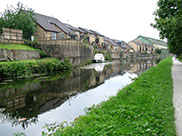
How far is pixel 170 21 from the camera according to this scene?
13523mm

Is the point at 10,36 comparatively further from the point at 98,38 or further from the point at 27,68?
the point at 98,38

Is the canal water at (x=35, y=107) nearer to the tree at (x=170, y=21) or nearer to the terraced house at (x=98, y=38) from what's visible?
the tree at (x=170, y=21)

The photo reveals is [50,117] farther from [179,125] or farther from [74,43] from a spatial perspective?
[74,43]

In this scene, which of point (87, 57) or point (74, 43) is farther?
point (87, 57)

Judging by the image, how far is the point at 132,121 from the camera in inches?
224

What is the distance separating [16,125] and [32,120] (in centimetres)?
76

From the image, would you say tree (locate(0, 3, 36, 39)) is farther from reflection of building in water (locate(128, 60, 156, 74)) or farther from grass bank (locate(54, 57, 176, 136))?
grass bank (locate(54, 57, 176, 136))

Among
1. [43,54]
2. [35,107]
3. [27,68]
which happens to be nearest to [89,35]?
[43,54]

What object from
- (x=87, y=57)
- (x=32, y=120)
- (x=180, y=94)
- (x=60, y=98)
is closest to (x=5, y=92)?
(x=60, y=98)

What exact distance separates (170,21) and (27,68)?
15.3 meters

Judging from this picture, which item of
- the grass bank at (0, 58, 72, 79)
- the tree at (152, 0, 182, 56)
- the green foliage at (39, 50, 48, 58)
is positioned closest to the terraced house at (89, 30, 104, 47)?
the green foliage at (39, 50, 48, 58)

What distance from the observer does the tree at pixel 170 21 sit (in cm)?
1299

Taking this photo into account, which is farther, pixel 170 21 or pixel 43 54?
pixel 43 54

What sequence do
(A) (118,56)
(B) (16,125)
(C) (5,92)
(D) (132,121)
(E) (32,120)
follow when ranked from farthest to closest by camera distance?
1. (A) (118,56)
2. (C) (5,92)
3. (E) (32,120)
4. (B) (16,125)
5. (D) (132,121)
